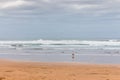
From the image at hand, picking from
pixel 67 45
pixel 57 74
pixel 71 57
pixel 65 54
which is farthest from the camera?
pixel 67 45

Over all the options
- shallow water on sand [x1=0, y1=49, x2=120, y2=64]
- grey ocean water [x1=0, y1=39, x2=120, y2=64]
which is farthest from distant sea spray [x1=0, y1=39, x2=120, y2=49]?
shallow water on sand [x1=0, y1=49, x2=120, y2=64]

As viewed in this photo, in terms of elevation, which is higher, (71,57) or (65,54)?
(65,54)

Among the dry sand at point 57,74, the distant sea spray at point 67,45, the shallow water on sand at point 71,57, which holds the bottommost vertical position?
the dry sand at point 57,74

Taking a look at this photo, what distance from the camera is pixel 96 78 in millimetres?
10789

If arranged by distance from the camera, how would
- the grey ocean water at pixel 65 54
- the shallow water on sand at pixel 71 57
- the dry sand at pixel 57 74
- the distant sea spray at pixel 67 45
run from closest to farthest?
1. the dry sand at pixel 57 74
2. the shallow water on sand at pixel 71 57
3. the grey ocean water at pixel 65 54
4. the distant sea spray at pixel 67 45

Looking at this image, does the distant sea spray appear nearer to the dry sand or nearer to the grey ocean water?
the grey ocean water

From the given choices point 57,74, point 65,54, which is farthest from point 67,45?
point 57,74

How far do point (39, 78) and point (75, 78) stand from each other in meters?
1.44

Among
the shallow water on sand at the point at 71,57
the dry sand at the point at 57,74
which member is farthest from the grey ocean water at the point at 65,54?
the dry sand at the point at 57,74

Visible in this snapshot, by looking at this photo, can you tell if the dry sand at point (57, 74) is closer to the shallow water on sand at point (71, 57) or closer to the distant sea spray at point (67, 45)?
the shallow water on sand at point (71, 57)

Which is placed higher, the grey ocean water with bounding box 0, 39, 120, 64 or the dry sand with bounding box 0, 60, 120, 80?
the grey ocean water with bounding box 0, 39, 120, 64

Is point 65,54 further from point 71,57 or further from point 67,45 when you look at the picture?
point 67,45

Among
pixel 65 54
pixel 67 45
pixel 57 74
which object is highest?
pixel 67 45

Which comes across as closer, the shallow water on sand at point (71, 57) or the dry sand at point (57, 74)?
the dry sand at point (57, 74)
